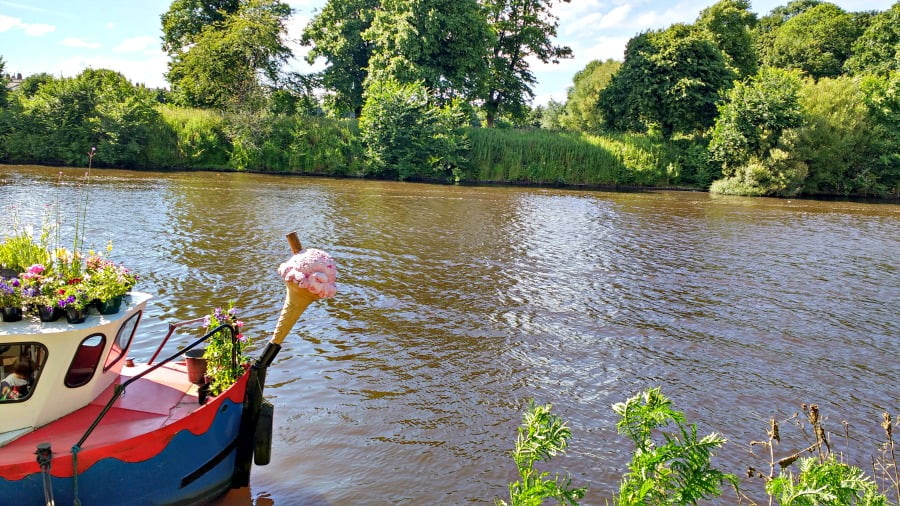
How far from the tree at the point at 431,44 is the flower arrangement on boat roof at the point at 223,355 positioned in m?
37.4

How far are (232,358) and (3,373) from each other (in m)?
2.07

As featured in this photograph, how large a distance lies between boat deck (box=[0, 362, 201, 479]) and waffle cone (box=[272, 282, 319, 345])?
1.28 m

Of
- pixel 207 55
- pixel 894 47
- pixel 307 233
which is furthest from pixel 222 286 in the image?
pixel 894 47

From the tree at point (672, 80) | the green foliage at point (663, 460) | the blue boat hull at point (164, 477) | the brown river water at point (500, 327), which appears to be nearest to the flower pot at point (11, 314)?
the blue boat hull at point (164, 477)

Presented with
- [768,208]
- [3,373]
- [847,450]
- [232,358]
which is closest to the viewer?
[3,373]

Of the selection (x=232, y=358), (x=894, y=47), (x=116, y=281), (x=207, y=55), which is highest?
(x=894, y=47)

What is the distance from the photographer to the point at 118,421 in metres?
6.33

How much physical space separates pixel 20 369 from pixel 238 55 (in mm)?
42629

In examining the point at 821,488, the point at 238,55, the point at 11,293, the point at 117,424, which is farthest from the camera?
the point at 238,55

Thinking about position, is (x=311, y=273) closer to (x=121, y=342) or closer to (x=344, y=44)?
(x=121, y=342)

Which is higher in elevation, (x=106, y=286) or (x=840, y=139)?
(x=840, y=139)

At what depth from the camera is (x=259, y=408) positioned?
6.81 m

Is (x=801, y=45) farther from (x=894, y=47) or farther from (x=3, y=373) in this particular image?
(x=3, y=373)

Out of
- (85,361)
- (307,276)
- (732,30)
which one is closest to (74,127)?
(85,361)
